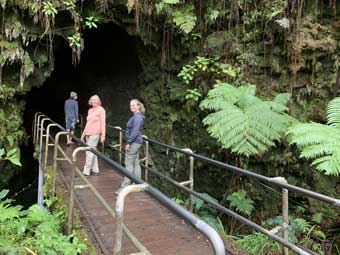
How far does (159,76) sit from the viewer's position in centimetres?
894

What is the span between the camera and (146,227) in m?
4.29

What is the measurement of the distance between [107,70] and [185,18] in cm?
633

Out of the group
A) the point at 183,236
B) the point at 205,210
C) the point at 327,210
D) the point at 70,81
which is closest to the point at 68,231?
the point at 183,236

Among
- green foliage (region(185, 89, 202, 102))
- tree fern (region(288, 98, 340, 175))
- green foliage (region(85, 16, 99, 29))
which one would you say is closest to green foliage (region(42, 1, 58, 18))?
green foliage (region(85, 16, 99, 29))

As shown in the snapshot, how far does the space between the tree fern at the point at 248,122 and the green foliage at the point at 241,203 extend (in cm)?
89

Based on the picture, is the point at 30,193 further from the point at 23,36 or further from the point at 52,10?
the point at 52,10

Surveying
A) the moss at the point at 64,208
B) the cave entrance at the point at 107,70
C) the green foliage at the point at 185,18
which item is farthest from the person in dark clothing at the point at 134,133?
the cave entrance at the point at 107,70

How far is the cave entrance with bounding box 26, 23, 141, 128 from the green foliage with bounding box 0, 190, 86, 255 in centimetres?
620

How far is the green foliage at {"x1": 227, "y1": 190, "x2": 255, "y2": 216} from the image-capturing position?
19.3ft

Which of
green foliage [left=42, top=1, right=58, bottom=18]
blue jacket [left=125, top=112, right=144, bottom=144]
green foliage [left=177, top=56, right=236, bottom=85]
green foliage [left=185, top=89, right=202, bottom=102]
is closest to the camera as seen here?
blue jacket [left=125, top=112, right=144, bottom=144]

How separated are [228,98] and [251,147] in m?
1.17

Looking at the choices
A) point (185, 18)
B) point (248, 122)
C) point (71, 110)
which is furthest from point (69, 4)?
point (248, 122)

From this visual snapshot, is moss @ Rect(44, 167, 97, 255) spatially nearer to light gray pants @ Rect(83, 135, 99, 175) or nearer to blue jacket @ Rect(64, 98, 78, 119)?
light gray pants @ Rect(83, 135, 99, 175)

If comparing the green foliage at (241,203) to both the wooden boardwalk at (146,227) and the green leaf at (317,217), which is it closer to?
the green leaf at (317,217)
